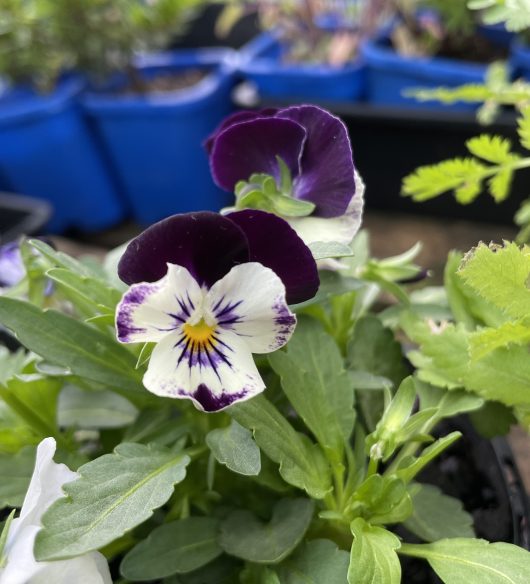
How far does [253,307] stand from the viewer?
37cm

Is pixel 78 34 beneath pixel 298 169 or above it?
beneath

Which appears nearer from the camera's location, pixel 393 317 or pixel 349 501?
pixel 349 501

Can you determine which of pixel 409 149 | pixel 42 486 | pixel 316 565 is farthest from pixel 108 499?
pixel 409 149

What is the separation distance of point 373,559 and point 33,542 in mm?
187

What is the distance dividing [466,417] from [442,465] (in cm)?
5

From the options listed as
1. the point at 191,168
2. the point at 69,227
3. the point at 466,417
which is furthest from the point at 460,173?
the point at 69,227

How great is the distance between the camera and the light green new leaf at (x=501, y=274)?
39 cm

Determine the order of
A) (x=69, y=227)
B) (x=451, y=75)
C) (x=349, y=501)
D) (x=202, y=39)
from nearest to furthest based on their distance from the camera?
(x=349, y=501)
(x=451, y=75)
(x=69, y=227)
(x=202, y=39)

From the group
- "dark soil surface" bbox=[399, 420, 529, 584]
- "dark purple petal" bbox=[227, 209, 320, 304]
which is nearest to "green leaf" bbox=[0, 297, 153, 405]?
"dark purple petal" bbox=[227, 209, 320, 304]

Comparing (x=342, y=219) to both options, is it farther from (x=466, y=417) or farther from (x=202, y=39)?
(x=202, y=39)

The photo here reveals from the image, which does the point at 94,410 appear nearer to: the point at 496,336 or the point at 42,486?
the point at 42,486

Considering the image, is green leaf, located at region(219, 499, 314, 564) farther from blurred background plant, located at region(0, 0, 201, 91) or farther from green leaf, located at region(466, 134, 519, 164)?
blurred background plant, located at region(0, 0, 201, 91)

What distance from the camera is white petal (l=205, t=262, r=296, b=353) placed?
358 mm

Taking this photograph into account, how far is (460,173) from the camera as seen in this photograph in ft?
1.93
